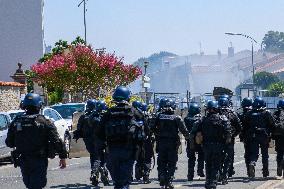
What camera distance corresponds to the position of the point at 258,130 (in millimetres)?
17812

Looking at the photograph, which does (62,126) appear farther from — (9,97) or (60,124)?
(9,97)

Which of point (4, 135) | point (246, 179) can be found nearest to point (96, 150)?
point (246, 179)

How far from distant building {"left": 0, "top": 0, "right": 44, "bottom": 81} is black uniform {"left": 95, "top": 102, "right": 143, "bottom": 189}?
199ft

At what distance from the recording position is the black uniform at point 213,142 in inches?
585

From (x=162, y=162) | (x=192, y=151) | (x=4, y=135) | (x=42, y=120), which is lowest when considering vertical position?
(x=162, y=162)

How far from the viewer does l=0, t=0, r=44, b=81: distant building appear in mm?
71875

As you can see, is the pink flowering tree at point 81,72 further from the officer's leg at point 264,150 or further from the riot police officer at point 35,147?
the riot police officer at point 35,147

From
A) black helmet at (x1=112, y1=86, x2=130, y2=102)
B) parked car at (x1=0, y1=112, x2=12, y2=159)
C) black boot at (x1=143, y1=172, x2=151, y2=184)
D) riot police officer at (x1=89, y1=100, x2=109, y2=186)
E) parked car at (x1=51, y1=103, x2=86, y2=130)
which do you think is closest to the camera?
black helmet at (x1=112, y1=86, x2=130, y2=102)

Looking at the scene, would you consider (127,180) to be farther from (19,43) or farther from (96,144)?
(19,43)

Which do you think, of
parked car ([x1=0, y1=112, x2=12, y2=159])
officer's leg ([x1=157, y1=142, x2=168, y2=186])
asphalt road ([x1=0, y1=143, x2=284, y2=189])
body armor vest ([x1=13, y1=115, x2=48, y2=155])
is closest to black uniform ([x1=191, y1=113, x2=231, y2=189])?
officer's leg ([x1=157, y1=142, x2=168, y2=186])

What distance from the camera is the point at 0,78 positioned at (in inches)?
2778

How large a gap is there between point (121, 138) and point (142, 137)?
1.12 ft

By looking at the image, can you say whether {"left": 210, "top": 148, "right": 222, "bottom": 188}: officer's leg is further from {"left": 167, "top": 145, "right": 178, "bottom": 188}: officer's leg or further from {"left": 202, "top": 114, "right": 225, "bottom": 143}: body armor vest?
{"left": 167, "top": 145, "right": 178, "bottom": 188}: officer's leg

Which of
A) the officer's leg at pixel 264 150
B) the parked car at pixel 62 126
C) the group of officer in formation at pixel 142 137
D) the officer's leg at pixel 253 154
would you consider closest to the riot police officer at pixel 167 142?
the group of officer in formation at pixel 142 137
